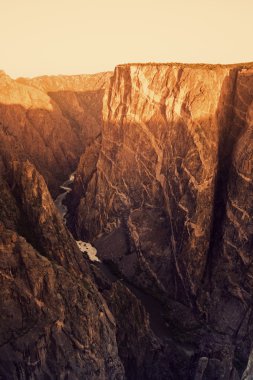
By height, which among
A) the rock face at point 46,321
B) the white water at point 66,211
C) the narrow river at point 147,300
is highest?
the rock face at point 46,321

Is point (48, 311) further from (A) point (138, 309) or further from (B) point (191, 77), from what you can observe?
(B) point (191, 77)

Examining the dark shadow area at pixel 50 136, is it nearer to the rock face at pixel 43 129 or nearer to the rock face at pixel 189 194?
the rock face at pixel 43 129

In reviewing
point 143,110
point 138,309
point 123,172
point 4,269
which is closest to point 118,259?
point 123,172

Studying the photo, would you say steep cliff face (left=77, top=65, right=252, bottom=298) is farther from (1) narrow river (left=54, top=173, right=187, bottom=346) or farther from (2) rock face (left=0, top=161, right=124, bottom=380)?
(2) rock face (left=0, top=161, right=124, bottom=380)

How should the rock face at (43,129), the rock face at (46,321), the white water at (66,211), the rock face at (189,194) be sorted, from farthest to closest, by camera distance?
the rock face at (43,129), the white water at (66,211), the rock face at (189,194), the rock face at (46,321)

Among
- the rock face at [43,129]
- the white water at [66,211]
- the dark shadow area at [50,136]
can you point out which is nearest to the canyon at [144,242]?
the white water at [66,211]

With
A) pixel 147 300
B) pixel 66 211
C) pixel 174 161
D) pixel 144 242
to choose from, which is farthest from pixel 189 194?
pixel 66 211

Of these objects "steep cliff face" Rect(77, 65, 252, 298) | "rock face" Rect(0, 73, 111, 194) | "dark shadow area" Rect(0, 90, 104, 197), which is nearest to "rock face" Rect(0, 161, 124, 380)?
"steep cliff face" Rect(77, 65, 252, 298)
